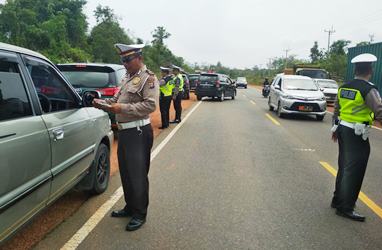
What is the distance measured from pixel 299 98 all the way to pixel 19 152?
13.0m

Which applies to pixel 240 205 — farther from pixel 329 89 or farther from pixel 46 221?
pixel 329 89

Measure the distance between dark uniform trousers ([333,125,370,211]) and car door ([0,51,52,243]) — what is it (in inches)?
134

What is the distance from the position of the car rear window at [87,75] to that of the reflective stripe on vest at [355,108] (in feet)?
16.2

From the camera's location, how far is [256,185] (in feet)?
19.6

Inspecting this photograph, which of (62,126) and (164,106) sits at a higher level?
(62,126)

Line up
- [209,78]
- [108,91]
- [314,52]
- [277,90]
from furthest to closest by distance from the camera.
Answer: [314,52], [209,78], [277,90], [108,91]

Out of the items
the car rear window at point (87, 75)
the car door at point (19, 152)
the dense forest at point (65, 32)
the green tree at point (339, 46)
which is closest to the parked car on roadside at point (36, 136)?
the car door at point (19, 152)

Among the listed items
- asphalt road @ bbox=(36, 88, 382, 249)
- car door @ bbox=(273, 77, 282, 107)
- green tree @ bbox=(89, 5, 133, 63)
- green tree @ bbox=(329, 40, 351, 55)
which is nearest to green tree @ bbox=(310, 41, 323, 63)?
green tree @ bbox=(329, 40, 351, 55)

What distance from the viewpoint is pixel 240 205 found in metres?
5.03

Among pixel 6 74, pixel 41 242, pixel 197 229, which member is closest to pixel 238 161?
pixel 197 229

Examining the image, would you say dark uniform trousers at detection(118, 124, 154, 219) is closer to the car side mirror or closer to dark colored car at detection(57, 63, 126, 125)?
the car side mirror

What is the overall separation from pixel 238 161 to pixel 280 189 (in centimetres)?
182

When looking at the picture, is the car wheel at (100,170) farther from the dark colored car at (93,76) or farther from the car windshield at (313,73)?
the car windshield at (313,73)

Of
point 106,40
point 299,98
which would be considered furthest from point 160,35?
point 299,98
